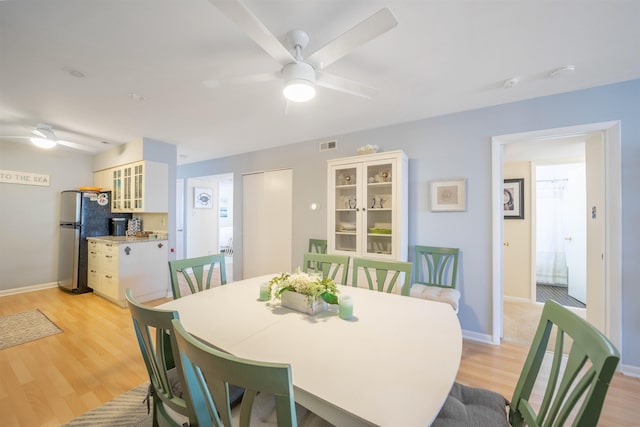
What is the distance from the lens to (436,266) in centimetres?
282

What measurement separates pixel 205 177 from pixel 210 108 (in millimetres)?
2857

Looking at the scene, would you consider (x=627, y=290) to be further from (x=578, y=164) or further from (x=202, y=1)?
(x=202, y=1)

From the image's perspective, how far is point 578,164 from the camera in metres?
4.08

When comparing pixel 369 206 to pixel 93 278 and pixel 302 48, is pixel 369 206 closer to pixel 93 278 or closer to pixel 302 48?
pixel 302 48

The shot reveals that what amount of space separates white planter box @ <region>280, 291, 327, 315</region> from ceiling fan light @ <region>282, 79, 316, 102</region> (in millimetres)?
1195

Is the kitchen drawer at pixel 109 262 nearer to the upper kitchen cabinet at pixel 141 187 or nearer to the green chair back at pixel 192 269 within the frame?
the upper kitchen cabinet at pixel 141 187

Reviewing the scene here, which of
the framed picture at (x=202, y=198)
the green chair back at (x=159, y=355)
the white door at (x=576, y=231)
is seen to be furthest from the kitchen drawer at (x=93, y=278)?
the white door at (x=576, y=231)

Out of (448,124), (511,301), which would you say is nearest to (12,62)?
(448,124)

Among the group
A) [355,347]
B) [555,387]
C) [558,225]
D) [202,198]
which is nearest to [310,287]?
[355,347]

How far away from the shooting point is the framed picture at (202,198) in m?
5.62

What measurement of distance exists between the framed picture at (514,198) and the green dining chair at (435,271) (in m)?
1.95

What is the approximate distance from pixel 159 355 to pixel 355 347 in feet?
2.57

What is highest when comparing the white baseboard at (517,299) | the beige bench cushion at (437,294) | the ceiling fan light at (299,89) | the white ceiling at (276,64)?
the white ceiling at (276,64)

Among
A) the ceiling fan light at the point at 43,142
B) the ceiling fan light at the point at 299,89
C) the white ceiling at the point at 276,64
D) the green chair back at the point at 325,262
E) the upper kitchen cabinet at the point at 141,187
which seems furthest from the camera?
the upper kitchen cabinet at the point at 141,187
